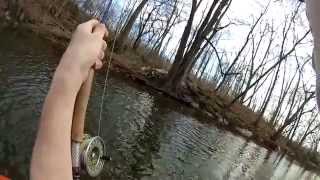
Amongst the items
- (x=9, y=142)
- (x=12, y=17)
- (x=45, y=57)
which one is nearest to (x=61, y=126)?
(x=9, y=142)

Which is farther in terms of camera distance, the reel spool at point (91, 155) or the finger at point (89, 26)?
the reel spool at point (91, 155)

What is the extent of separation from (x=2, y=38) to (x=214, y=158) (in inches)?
304

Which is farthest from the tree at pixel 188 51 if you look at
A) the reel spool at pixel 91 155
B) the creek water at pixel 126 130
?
the reel spool at pixel 91 155

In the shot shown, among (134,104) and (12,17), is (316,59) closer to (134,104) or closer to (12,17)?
(134,104)

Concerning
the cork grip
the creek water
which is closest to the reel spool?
the cork grip

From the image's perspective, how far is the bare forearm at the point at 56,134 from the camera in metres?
1.01

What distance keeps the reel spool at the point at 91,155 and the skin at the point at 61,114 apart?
0.50 meters

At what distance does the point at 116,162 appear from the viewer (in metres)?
9.56

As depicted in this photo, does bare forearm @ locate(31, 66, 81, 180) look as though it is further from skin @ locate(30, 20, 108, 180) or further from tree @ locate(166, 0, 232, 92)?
tree @ locate(166, 0, 232, 92)

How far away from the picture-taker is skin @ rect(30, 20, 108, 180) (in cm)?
101

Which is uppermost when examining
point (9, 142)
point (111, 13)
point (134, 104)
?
point (111, 13)

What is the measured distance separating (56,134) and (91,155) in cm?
91

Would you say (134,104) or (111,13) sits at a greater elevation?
(111,13)

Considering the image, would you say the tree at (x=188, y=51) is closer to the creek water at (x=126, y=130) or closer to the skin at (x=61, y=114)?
the creek water at (x=126, y=130)
